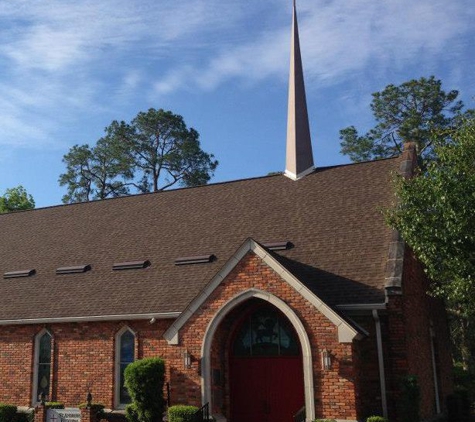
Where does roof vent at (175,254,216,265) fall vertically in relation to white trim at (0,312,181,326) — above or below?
above

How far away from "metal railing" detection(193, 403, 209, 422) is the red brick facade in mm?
340

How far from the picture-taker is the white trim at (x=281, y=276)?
43.8ft

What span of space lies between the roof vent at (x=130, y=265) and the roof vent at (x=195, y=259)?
49.2 inches

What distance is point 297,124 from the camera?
23.7m

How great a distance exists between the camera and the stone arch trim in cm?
1353

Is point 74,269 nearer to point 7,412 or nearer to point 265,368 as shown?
point 7,412

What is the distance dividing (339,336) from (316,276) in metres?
2.74

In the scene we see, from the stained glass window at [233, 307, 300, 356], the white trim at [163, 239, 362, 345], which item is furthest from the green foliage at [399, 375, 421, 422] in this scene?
the stained glass window at [233, 307, 300, 356]

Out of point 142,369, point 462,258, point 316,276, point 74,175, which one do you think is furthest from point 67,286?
point 74,175

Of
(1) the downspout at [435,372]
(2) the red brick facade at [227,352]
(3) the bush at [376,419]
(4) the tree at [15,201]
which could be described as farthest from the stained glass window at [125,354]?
(4) the tree at [15,201]

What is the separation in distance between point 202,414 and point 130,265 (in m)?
6.58

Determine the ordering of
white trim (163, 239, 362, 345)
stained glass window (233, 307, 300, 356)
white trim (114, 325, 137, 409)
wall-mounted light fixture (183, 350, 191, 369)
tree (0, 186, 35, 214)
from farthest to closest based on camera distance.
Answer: tree (0, 186, 35, 214), white trim (114, 325, 137, 409), stained glass window (233, 307, 300, 356), wall-mounted light fixture (183, 350, 191, 369), white trim (163, 239, 362, 345)

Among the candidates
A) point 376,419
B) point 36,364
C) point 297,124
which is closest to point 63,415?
point 36,364

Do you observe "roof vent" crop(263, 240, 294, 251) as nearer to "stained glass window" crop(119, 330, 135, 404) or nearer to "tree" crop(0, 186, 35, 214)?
"stained glass window" crop(119, 330, 135, 404)
